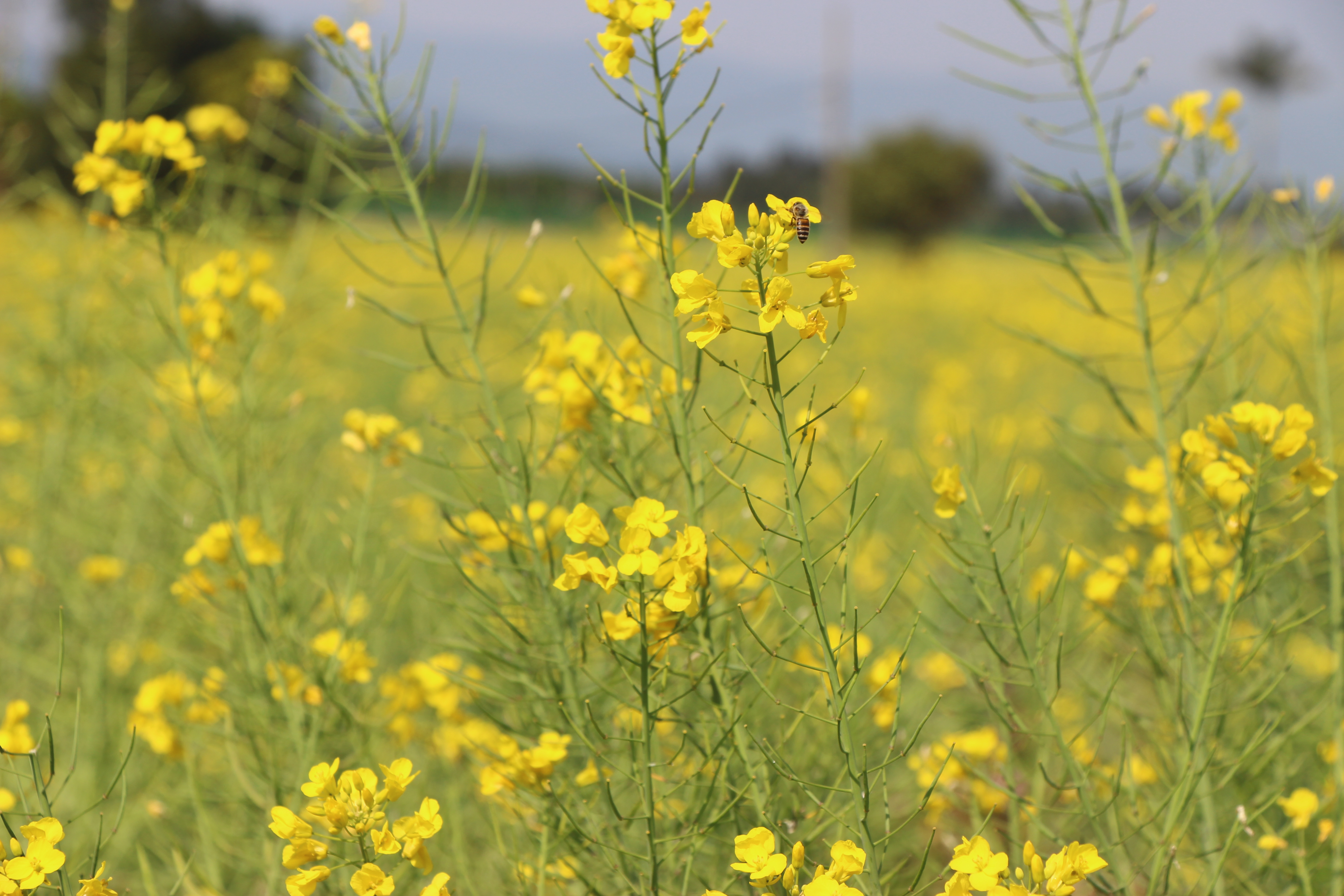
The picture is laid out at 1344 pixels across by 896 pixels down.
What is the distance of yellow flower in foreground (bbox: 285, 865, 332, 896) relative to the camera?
0.87 meters

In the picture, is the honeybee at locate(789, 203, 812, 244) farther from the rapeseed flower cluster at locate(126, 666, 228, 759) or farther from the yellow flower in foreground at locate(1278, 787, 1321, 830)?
the rapeseed flower cluster at locate(126, 666, 228, 759)

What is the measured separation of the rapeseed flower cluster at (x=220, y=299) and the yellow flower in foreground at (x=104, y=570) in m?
0.83

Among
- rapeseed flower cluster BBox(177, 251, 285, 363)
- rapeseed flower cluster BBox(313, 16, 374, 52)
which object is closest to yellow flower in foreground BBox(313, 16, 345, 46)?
rapeseed flower cluster BBox(313, 16, 374, 52)

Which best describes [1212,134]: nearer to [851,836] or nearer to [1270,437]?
[1270,437]

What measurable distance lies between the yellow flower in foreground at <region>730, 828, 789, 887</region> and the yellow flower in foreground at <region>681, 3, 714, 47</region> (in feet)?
2.70

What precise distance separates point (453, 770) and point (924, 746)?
1.00 metres

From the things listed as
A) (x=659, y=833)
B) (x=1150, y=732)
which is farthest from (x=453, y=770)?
(x=1150, y=732)

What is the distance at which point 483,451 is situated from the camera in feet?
3.92

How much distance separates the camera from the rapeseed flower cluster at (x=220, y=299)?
1692 millimetres

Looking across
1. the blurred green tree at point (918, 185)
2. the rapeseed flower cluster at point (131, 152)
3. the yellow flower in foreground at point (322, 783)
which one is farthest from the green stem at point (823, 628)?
the blurred green tree at point (918, 185)

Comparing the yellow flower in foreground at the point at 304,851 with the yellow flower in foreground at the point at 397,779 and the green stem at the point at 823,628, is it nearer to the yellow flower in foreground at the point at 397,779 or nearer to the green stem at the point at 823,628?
the yellow flower in foreground at the point at 397,779

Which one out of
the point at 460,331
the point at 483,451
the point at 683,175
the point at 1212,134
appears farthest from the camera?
the point at 1212,134

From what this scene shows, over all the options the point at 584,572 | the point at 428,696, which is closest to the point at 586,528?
the point at 584,572

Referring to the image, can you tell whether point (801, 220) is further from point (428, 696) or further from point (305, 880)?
Answer: point (428, 696)
